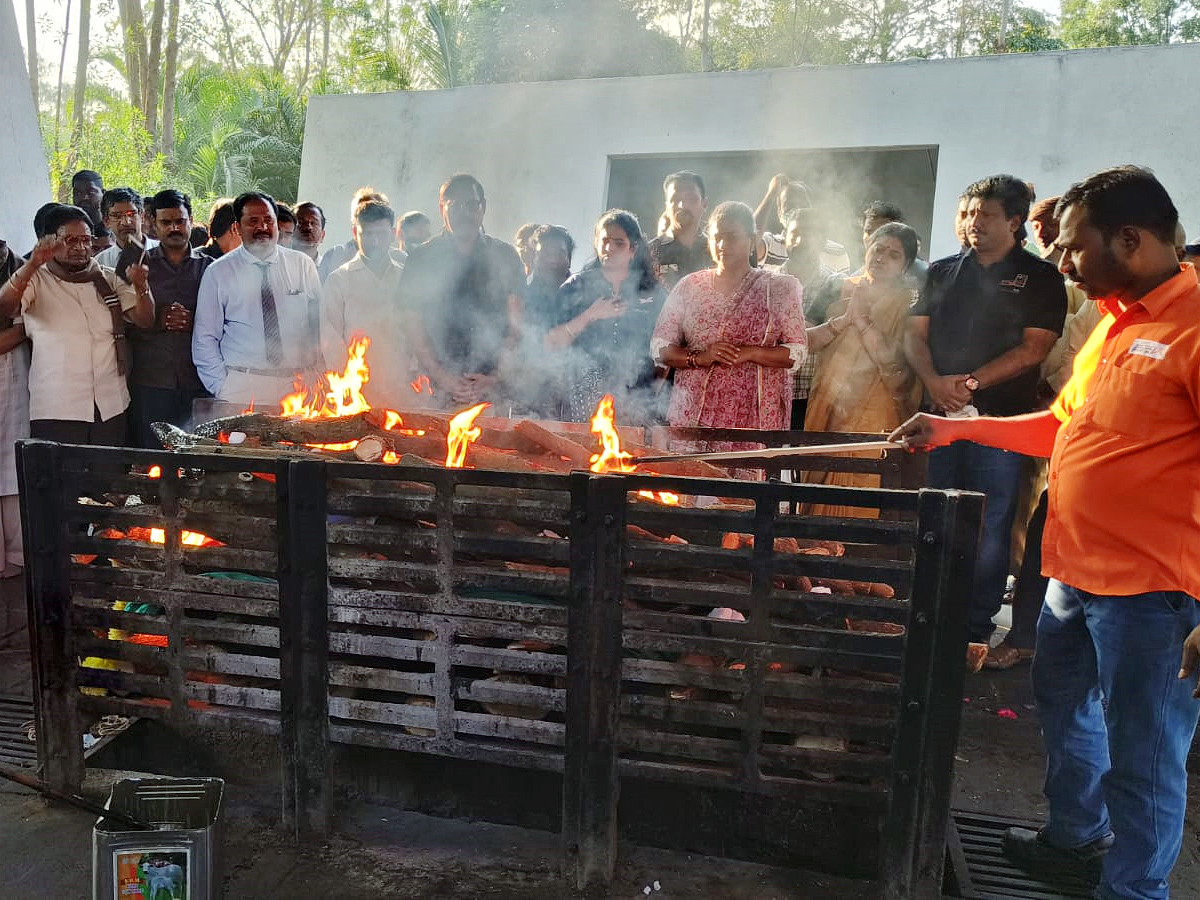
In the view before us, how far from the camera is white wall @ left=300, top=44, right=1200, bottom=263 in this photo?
28.6 ft

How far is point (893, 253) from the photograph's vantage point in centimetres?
502

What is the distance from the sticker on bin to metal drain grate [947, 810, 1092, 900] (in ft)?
7.34

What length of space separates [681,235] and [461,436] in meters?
2.83

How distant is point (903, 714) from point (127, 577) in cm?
253

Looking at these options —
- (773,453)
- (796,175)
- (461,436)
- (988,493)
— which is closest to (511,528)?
(461,436)

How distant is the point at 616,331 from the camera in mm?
5398

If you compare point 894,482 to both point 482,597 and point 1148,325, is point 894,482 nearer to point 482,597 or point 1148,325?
point 1148,325

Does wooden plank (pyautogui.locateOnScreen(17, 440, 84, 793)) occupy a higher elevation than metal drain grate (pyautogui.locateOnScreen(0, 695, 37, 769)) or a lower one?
higher

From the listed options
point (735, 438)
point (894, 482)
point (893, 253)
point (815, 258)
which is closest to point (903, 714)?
point (894, 482)

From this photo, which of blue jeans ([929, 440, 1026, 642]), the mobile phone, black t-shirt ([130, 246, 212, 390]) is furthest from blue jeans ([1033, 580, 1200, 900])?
the mobile phone

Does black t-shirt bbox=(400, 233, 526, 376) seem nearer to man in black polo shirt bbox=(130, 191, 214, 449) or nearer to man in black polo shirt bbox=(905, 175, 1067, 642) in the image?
man in black polo shirt bbox=(130, 191, 214, 449)

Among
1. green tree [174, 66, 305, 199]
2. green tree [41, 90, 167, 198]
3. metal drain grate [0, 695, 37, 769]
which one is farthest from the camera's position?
green tree [174, 66, 305, 199]

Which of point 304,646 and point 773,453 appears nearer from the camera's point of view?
point 304,646

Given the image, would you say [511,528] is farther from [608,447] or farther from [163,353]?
[163,353]
